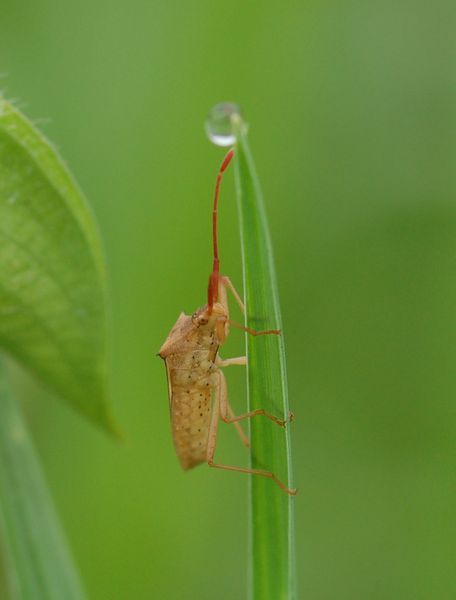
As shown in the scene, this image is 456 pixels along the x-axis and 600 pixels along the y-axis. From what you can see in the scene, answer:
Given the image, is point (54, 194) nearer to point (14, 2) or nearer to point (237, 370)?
point (237, 370)

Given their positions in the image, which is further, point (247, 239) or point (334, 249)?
point (334, 249)

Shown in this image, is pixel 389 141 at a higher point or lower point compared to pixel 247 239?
higher

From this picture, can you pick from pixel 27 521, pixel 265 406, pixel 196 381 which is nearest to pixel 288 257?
pixel 196 381

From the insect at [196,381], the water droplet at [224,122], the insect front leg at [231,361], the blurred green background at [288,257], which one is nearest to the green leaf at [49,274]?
the water droplet at [224,122]

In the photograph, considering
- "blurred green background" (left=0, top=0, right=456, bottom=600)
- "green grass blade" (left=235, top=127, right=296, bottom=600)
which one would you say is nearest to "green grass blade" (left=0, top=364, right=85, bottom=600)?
"green grass blade" (left=235, top=127, right=296, bottom=600)

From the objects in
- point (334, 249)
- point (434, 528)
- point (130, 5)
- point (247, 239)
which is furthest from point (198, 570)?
point (130, 5)

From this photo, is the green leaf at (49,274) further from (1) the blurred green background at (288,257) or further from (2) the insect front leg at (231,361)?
(1) the blurred green background at (288,257)

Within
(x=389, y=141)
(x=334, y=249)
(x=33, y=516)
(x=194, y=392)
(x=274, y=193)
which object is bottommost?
(x=33, y=516)

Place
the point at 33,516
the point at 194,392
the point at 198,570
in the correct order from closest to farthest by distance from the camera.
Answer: the point at 33,516 → the point at 194,392 → the point at 198,570
